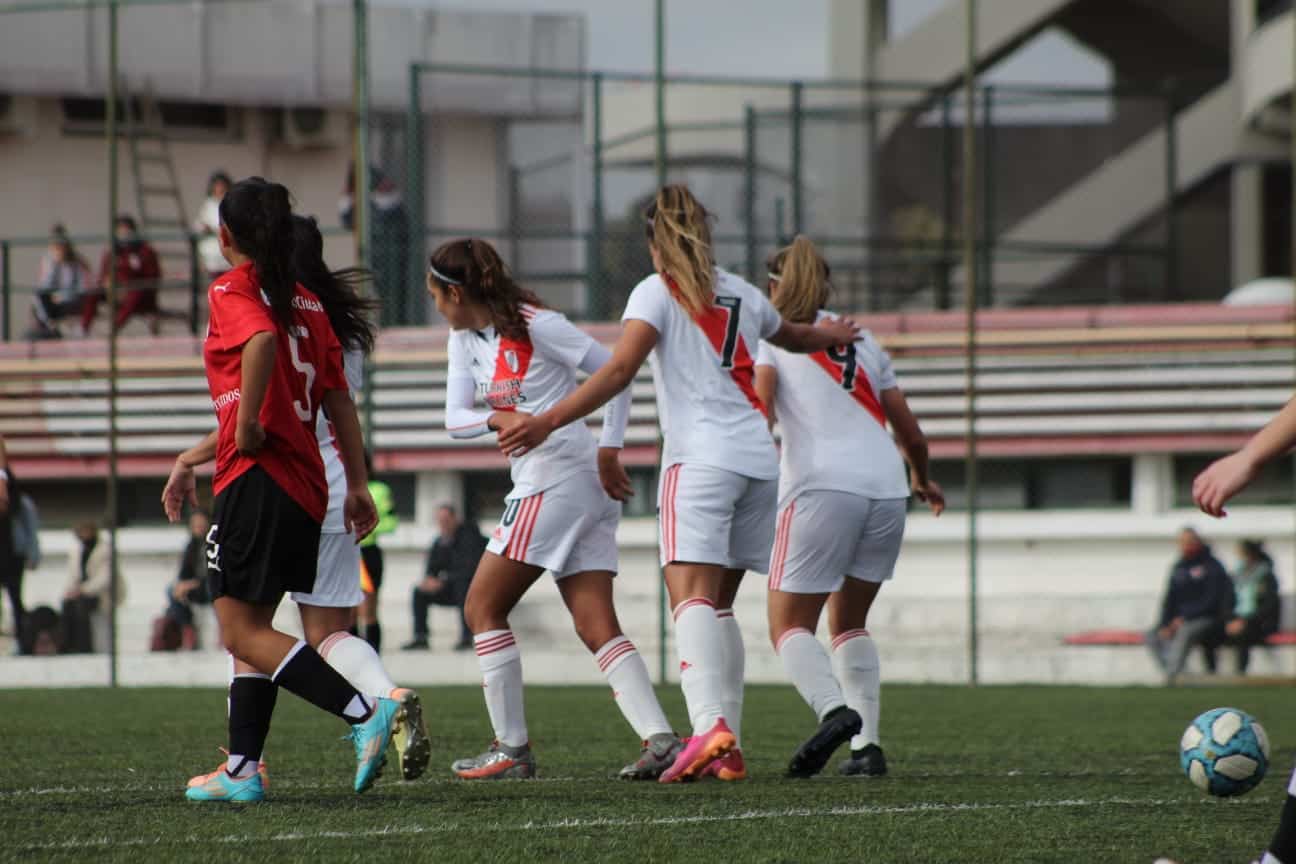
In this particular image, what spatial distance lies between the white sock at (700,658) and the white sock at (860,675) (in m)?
0.75

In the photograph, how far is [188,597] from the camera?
17.0 metres

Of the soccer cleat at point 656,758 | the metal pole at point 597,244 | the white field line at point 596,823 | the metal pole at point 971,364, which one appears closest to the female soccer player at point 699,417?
the soccer cleat at point 656,758

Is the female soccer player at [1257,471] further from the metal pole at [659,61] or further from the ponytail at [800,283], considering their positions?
the metal pole at [659,61]

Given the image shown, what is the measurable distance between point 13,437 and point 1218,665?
38.0 feet

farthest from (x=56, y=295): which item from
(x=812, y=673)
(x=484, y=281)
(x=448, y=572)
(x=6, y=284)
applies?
(x=812, y=673)

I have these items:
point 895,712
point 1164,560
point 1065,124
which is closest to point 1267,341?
point 1164,560

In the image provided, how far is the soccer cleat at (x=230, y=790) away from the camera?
548 cm

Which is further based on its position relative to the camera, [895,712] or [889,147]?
[889,147]

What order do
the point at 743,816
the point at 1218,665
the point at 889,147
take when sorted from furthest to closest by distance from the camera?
the point at 889,147
the point at 1218,665
the point at 743,816

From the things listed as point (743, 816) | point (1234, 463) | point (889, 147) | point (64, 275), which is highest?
point (889, 147)

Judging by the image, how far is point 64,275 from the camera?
19.6 m

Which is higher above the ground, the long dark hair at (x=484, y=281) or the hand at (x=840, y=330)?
the long dark hair at (x=484, y=281)

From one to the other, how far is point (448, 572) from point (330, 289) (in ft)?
36.4

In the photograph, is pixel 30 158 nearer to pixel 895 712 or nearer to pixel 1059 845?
pixel 895 712
